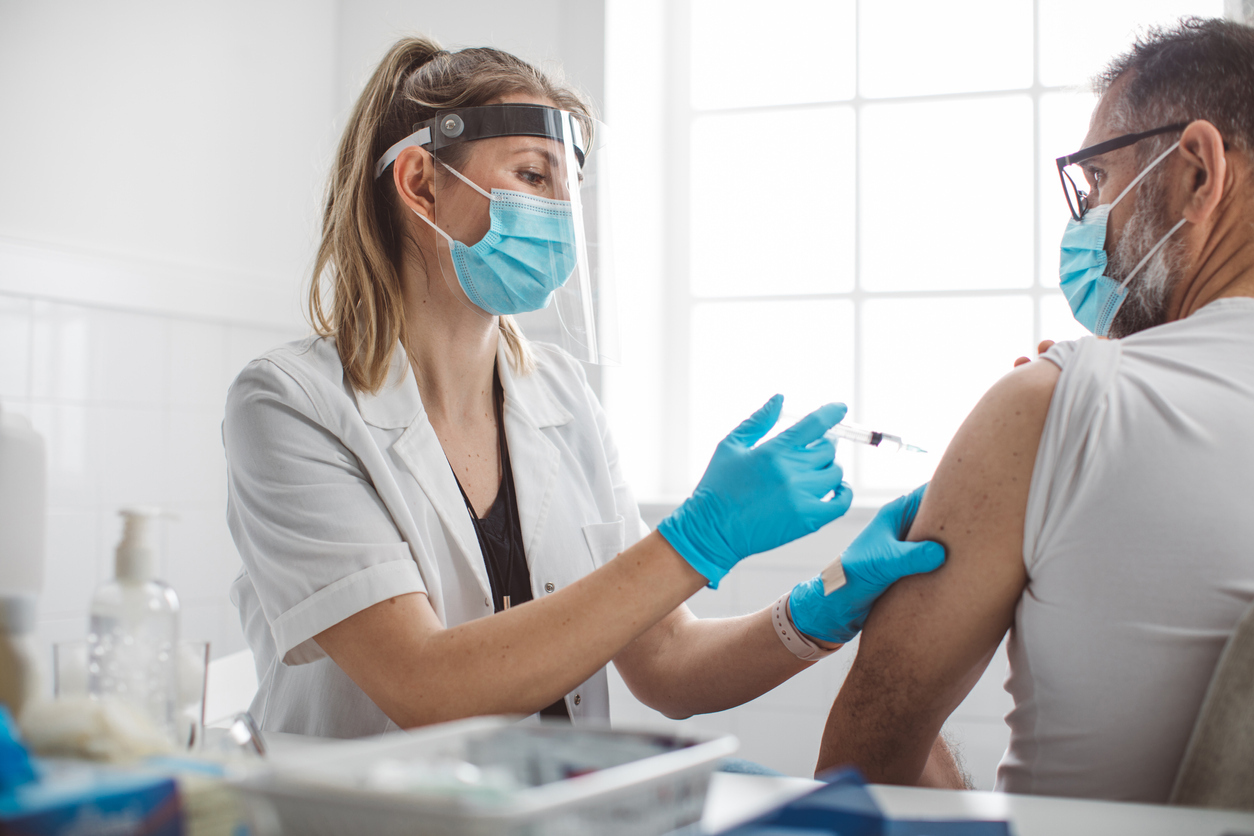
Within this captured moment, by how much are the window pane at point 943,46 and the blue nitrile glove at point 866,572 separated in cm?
186

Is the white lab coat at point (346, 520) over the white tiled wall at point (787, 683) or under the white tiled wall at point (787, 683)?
over

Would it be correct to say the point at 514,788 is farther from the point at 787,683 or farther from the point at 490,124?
the point at 787,683

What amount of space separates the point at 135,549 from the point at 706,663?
87cm

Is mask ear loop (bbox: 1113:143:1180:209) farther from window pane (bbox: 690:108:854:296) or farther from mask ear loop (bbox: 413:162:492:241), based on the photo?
window pane (bbox: 690:108:854:296)

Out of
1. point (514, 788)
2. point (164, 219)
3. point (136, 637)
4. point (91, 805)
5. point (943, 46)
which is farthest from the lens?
point (943, 46)

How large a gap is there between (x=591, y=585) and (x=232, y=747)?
0.42 m

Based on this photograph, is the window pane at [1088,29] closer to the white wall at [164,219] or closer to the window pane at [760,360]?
the window pane at [760,360]

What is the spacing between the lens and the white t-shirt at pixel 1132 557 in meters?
0.81

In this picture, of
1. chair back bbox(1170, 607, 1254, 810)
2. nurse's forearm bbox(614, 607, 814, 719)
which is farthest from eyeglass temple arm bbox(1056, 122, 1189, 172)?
nurse's forearm bbox(614, 607, 814, 719)

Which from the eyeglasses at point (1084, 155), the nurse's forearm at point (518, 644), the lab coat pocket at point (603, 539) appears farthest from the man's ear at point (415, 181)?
the eyeglasses at point (1084, 155)

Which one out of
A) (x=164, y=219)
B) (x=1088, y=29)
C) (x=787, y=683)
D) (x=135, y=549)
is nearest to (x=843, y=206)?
(x=1088, y=29)

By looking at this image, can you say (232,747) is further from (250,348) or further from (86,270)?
(250,348)

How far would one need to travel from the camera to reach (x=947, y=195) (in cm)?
255

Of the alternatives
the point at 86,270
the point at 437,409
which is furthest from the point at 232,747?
the point at 86,270
